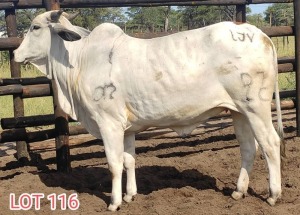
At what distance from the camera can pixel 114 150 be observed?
184 inches

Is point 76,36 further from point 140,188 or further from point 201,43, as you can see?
point 140,188

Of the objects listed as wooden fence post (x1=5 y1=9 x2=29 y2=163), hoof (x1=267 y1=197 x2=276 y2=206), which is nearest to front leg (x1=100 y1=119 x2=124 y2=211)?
hoof (x1=267 y1=197 x2=276 y2=206)

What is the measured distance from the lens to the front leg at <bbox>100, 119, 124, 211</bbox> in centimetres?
Answer: 466

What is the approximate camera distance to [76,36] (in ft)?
15.6

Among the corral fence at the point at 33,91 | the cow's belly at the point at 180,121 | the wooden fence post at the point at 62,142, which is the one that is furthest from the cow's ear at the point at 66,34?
the wooden fence post at the point at 62,142

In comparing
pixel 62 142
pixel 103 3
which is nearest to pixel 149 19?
pixel 103 3

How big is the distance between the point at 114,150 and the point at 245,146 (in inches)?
49.3

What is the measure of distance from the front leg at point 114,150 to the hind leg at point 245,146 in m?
1.08

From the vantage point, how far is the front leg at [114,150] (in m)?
4.66

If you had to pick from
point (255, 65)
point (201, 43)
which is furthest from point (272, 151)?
point (201, 43)

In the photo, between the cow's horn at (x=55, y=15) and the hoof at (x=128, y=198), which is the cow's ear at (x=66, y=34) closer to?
Result: the cow's horn at (x=55, y=15)

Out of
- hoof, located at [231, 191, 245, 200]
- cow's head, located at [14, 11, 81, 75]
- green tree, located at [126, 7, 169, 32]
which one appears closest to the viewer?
hoof, located at [231, 191, 245, 200]

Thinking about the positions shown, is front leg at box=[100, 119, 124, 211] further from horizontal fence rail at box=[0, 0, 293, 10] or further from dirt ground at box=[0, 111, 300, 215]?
horizontal fence rail at box=[0, 0, 293, 10]

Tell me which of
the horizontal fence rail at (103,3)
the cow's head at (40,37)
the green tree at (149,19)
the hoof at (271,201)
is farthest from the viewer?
the green tree at (149,19)
